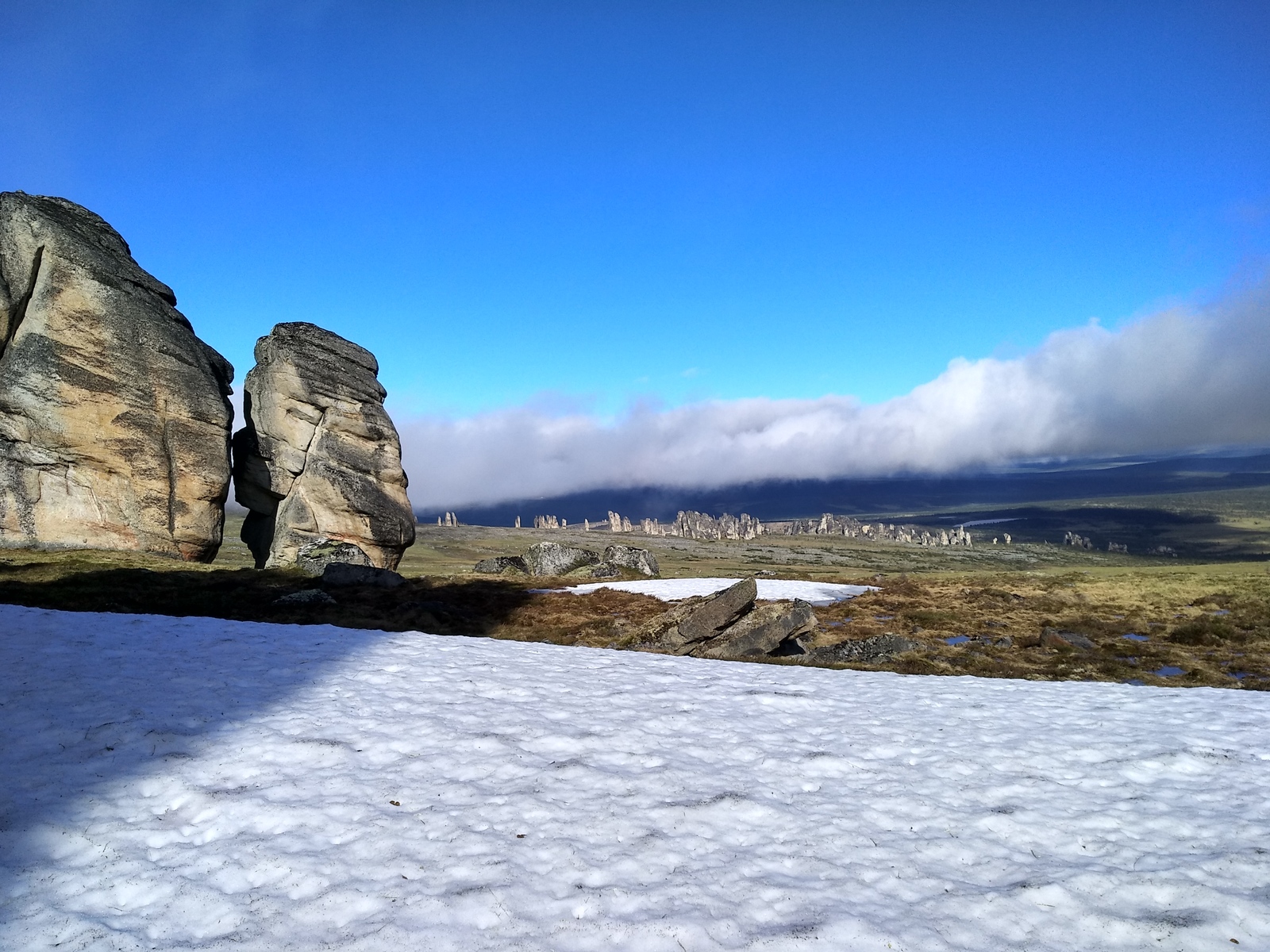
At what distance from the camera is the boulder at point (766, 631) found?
73.8 ft

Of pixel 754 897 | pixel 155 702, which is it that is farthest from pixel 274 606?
pixel 754 897

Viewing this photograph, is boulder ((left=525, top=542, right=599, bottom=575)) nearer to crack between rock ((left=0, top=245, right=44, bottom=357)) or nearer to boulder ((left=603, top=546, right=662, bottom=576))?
boulder ((left=603, top=546, right=662, bottom=576))

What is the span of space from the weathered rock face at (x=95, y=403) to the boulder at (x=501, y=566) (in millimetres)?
17082

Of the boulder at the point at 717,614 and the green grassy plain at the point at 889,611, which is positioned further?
the boulder at the point at 717,614

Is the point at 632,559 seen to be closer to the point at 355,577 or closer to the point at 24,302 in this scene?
the point at 355,577

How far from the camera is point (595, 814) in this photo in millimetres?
8305

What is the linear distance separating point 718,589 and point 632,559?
13401 millimetres

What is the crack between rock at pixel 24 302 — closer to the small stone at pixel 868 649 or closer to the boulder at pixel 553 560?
the boulder at pixel 553 560

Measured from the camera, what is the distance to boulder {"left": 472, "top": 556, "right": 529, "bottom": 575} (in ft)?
161

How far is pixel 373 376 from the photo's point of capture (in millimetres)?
49156

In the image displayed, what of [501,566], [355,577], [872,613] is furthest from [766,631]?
[501,566]

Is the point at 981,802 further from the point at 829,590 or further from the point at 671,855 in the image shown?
the point at 829,590

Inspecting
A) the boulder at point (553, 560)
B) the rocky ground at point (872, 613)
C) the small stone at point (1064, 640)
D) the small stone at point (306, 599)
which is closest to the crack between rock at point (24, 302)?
the rocky ground at point (872, 613)

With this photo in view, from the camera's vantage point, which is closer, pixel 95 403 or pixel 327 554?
pixel 95 403
